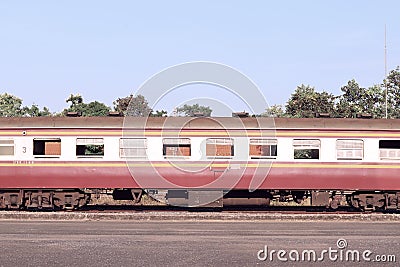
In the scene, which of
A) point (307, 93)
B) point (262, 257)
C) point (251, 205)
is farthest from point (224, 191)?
point (307, 93)

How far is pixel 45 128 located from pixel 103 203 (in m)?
5.25

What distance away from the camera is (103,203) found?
93.2 ft

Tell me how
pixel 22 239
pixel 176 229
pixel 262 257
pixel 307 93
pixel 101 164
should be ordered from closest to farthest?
1. pixel 262 257
2. pixel 22 239
3. pixel 176 229
4. pixel 101 164
5. pixel 307 93

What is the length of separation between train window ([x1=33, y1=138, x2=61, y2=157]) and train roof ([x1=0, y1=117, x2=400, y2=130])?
1.85ft

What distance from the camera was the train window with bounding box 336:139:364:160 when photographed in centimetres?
2483

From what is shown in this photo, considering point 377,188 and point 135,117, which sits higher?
point 135,117

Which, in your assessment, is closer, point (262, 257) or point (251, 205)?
point (262, 257)

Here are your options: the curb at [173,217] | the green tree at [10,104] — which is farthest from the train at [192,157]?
the green tree at [10,104]

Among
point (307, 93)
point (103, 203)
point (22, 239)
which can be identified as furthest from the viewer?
point (307, 93)

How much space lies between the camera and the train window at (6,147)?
24.8 meters

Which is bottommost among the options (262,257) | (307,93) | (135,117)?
(262,257)

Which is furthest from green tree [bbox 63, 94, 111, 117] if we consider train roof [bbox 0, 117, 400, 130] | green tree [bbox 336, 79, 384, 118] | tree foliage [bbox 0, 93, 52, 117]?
train roof [bbox 0, 117, 400, 130]

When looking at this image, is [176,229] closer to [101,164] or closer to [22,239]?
[22,239]

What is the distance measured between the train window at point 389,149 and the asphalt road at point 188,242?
4465 millimetres
